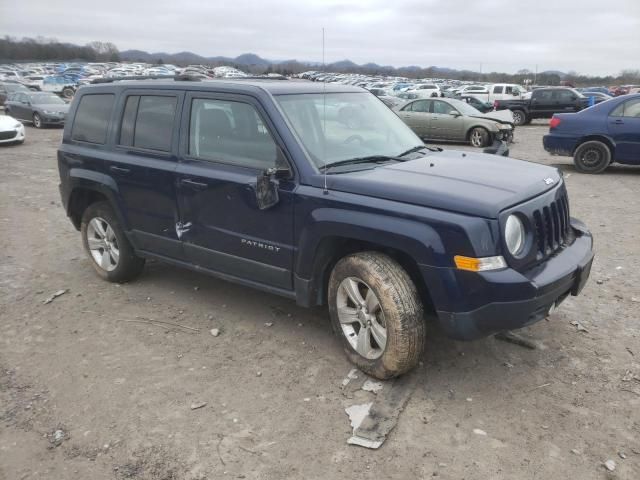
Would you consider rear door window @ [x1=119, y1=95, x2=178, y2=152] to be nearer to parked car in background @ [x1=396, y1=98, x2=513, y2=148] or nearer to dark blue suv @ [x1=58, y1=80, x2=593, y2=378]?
dark blue suv @ [x1=58, y1=80, x2=593, y2=378]

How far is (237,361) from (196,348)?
40 cm

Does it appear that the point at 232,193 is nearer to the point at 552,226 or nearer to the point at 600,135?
the point at 552,226

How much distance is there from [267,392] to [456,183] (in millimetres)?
1815

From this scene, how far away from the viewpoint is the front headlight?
3119mm

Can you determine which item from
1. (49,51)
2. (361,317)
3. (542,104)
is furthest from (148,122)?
(49,51)

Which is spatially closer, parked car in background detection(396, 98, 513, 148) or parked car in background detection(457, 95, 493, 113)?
parked car in background detection(396, 98, 513, 148)

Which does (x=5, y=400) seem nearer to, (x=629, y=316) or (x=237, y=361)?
(x=237, y=361)

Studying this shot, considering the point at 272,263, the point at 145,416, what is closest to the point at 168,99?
the point at 272,263

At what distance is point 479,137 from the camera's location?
15.8m

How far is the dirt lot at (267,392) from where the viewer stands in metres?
2.88

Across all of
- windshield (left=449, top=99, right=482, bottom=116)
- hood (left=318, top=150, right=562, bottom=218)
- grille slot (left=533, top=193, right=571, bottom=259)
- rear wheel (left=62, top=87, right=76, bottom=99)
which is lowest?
rear wheel (left=62, top=87, right=76, bottom=99)

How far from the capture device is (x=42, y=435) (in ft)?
10.4

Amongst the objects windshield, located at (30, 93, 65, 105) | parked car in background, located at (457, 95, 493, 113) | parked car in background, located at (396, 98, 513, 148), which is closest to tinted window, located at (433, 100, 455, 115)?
parked car in background, located at (396, 98, 513, 148)

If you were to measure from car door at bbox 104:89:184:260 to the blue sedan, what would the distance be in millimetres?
9205
